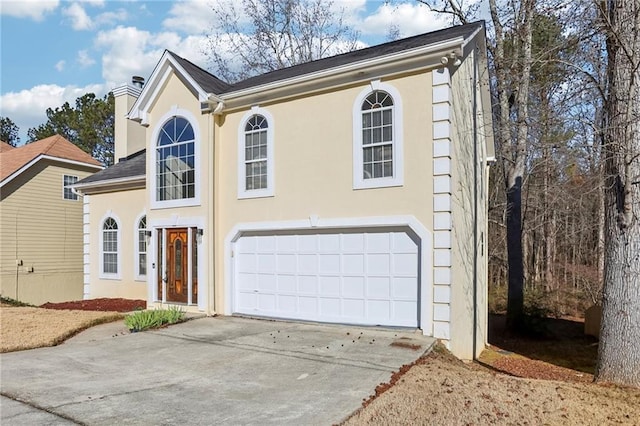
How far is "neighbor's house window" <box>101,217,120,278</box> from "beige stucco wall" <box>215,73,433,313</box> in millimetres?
6020

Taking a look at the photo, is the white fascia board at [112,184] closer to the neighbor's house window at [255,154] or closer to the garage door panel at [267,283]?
the neighbor's house window at [255,154]

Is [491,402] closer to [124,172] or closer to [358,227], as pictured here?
[358,227]

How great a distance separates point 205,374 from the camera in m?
6.69

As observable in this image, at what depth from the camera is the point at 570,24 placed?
7.77 m

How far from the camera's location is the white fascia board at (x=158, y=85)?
11672mm

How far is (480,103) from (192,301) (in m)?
9.42

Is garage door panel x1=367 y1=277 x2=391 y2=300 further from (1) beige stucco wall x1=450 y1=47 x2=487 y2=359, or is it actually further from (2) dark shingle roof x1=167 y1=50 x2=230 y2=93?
(2) dark shingle roof x1=167 y1=50 x2=230 y2=93

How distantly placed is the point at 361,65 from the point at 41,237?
17.0 metres

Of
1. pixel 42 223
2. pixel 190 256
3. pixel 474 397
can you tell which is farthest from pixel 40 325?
pixel 42 223

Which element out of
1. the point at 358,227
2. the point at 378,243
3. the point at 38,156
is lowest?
the point at 378,243

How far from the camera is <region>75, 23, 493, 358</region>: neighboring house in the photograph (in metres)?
8.96

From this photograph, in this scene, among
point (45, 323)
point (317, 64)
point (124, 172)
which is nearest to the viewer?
point (45, 323)

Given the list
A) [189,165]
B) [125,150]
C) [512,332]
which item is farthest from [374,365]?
[125,150]

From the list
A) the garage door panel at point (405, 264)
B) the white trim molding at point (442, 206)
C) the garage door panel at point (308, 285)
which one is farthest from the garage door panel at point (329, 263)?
the white trim molding at point (442, 206)
